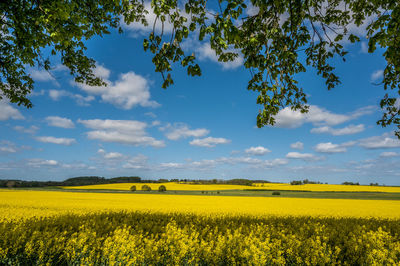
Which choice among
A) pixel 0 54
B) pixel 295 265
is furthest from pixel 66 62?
pixel 295 265

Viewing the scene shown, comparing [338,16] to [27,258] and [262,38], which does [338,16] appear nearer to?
[262,38]

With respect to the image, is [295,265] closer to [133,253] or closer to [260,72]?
[133,253]

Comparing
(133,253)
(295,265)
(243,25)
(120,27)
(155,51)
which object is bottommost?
(295,265)

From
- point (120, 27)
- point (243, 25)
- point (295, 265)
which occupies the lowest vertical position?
point (295, 265)

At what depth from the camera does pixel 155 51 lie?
3.79 m

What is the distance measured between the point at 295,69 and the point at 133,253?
553 cm

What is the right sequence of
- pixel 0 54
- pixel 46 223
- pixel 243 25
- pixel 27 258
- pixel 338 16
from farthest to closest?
pixel 0 54
pixel 46 223
pixel 338 16
pixel 27 258
pixel 243 25

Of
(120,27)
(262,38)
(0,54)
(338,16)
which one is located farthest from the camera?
(120,27)

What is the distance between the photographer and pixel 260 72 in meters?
4.95

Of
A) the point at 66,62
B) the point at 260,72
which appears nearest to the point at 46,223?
the point at 66,62

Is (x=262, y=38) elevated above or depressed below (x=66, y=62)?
below

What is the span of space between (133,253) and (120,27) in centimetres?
925

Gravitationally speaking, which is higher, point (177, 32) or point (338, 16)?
point (338, 16)

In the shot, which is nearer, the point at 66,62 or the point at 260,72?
the point at 260,72
